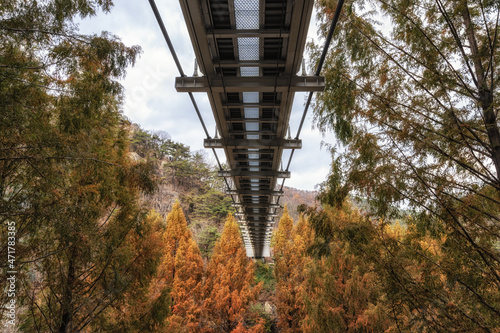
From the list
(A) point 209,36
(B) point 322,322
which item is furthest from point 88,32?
(B) point 322,322

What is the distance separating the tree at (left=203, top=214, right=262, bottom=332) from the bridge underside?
30.2 feet

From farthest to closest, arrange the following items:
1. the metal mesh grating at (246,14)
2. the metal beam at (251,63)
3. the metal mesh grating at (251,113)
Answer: the metal mesh grating at (251,113)
the metal beam at (251,63)
the metal mesh grating at (246,14)

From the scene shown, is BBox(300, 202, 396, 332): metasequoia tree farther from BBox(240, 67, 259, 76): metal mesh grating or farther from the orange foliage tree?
the orange foliage tree

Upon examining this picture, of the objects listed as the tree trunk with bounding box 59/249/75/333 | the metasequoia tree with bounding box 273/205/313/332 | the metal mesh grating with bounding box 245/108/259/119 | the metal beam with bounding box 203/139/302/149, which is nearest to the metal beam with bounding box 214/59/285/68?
the metal mesh grating with bounding box 245/108/259/119

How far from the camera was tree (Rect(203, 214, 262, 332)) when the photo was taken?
12.9m

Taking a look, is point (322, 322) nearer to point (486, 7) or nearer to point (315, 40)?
point (315, 40)

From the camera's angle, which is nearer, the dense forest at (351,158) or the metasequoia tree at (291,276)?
the dense forest at (351,158)

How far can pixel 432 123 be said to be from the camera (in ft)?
10.7

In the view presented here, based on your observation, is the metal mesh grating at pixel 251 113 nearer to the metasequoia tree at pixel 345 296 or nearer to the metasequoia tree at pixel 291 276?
the metasequoia tree at pixel 345 296

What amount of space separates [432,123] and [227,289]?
12.5 m

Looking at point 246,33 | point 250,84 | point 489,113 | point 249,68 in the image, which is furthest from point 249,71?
point 489,113

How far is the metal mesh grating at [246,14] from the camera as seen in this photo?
296 centimetres

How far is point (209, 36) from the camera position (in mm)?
3275

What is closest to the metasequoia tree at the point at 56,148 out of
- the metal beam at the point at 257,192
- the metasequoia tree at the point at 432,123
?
the metasequoia tree at the point at 432,123
